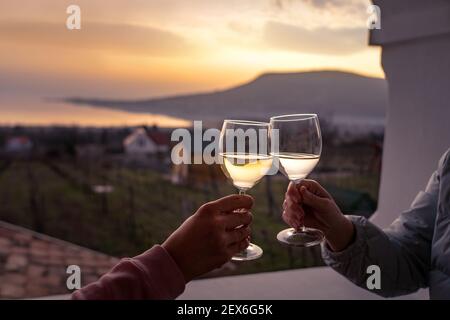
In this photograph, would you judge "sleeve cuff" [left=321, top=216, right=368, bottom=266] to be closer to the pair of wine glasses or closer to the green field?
the pair of wine glasses

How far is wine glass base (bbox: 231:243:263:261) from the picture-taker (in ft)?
2.31

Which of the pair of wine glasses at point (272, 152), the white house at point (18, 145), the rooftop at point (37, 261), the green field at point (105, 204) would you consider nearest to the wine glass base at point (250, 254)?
the pair of wine glasses at point (272, 152)

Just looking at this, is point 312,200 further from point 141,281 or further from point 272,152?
point 141,281

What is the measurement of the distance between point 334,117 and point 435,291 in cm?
328

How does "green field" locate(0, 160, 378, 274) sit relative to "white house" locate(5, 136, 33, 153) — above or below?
below

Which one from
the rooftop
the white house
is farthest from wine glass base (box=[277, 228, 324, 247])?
the white house

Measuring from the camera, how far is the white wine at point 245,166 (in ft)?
2.31

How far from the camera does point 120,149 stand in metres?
5.06

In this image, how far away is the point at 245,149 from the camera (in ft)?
2.32

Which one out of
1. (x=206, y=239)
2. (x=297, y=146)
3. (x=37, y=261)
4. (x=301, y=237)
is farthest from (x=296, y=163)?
(x=37, y=261)

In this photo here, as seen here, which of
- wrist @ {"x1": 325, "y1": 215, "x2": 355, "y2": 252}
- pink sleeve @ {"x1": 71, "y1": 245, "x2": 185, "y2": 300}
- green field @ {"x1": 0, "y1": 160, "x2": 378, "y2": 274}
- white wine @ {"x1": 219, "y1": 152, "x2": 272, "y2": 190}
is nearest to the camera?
pink sleeve @ {"x1": 71, "y1": 245, "x2": 185, "y2": 300}

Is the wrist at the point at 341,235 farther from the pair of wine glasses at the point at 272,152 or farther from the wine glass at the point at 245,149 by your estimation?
the wine glass at the point at 245,149

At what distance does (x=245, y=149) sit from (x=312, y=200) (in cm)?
17
